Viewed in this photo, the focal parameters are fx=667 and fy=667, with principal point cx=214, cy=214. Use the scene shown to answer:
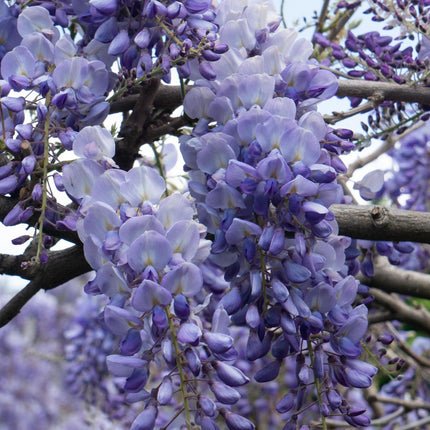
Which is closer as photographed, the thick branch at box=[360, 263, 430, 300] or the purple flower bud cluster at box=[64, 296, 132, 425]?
the thick branch at box=[360, 263, 430, 300]

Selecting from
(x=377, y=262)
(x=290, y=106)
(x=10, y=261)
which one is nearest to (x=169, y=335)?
(x=290, y=106)

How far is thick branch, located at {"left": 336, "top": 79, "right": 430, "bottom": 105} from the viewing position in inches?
53.9

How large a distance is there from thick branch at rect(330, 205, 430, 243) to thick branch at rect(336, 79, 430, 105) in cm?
32

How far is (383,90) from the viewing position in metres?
1.37

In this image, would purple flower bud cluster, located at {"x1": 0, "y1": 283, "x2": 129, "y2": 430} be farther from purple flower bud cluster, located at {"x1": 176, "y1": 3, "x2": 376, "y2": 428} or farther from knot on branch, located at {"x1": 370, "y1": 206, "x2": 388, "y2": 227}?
purple flower bud cluster, located at {"x1": 176, "y1": 3, "x2": 376, "y2": 428}

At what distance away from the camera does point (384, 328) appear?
227 cm

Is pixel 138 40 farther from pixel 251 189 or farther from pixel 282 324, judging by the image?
pixel 282 324

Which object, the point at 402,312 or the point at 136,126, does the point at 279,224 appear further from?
the point at 402,312

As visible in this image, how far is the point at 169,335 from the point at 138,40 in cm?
46

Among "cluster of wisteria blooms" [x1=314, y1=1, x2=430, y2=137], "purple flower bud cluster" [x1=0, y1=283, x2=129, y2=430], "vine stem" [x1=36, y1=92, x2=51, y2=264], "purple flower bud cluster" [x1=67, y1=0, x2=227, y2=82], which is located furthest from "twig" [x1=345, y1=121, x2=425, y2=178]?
"purple flower bud cluster" [x1=0, y1=283, x2=129, y2=430]

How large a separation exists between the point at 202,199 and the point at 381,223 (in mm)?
341

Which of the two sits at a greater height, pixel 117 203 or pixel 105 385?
pixel 117 203

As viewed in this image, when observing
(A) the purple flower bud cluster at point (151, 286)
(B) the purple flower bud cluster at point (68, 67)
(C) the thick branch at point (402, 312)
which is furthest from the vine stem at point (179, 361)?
(C) the thick branch at point (402, 312)

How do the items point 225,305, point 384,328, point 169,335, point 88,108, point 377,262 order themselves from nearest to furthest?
point 169,335, point 225,305, point 88,108, point 377,262, point 384,328
